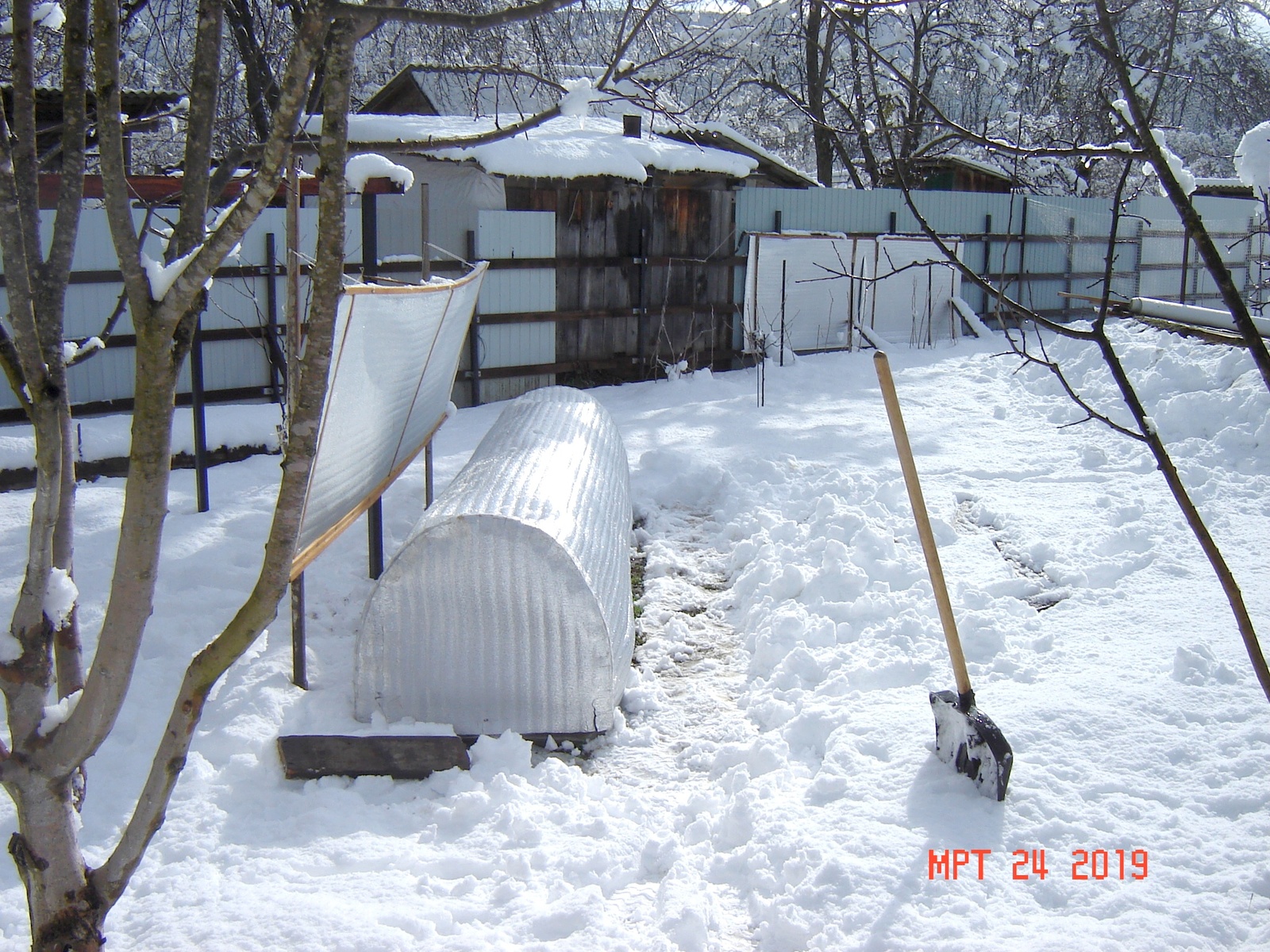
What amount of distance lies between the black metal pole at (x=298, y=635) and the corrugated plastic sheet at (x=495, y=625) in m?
0.40

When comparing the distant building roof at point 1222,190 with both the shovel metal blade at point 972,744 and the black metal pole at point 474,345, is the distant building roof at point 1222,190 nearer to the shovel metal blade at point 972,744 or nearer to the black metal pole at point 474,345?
the black metal pole at point 474,345

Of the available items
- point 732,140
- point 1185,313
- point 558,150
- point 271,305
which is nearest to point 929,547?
point 1185,313

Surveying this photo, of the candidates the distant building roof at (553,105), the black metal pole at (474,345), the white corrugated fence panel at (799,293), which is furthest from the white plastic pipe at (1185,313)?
the white corrugated fence panel at (799,293)

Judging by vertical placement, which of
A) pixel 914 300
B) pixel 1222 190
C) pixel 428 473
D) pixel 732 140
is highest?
pixel 1222 190

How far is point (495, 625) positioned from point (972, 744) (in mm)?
1872

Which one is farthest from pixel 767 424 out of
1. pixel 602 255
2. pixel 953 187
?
pixel 953 187

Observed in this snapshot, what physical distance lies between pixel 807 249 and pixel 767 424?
4463mm

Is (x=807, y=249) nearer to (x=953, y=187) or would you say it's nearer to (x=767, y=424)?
(x=767, y=424)

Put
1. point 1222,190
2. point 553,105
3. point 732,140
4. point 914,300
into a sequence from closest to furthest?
point 553,105
point 732,140
point 914,300
point 1222,190

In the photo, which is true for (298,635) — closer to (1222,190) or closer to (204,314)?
(204,314)

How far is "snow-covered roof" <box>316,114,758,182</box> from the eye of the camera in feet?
33.7

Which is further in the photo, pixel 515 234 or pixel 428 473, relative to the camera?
pixel 515 234

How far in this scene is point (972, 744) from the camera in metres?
3.55

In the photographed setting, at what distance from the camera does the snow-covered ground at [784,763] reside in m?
2.98
